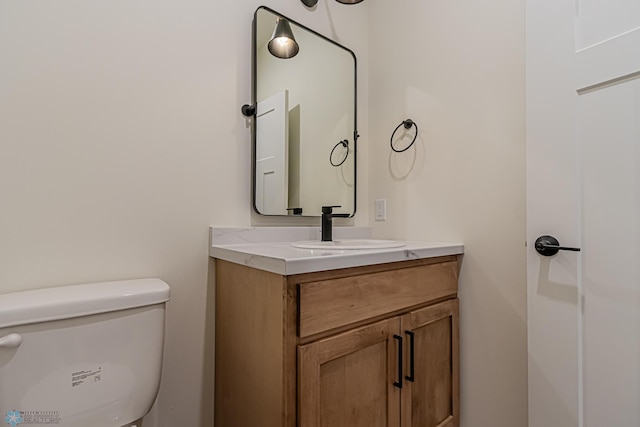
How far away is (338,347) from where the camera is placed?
847mm

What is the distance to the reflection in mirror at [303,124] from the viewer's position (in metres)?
1.29

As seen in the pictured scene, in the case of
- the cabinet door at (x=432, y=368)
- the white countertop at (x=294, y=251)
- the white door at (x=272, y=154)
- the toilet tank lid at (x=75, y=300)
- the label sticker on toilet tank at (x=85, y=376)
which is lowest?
the cabinet door at (x=432, y=368)

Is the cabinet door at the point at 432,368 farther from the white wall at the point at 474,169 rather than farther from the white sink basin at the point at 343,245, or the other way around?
the white sink basin at the point at 343,245

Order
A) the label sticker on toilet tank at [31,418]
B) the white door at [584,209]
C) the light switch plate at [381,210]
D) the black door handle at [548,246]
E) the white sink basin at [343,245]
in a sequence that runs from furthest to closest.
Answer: the light switch plate at [381,210]
the white sink basin at [343,245]
the black door handle at [548,246]
the white door at [584,209]
the label sticker on toilet tank at [31,418]

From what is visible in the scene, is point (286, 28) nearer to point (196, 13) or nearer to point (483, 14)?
point (196, 13)

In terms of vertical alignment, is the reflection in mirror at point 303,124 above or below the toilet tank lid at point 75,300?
above

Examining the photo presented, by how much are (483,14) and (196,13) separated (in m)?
1.09

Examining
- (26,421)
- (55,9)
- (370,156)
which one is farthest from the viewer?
(370,156)

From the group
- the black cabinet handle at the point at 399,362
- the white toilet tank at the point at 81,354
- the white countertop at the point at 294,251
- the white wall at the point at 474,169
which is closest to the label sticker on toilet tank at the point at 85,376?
the white toilet tank at the point at 81,354

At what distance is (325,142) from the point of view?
5.01ft

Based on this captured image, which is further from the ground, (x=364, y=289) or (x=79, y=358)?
(x=364, y=289)

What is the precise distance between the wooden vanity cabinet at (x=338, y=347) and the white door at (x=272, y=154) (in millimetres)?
334

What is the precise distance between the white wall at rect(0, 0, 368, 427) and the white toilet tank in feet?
0.52

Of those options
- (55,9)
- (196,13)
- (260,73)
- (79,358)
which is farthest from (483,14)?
(79,358)
